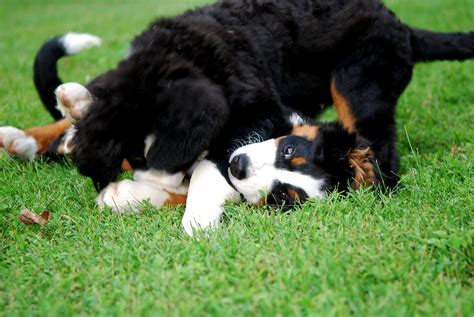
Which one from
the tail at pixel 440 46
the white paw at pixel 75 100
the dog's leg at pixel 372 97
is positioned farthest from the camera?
the tail at pixel 440 46

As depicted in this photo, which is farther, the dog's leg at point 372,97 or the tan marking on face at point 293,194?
the dog's leg at point 372,97

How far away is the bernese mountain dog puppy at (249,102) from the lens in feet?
9.29

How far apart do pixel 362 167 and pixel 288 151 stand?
497 millimetres

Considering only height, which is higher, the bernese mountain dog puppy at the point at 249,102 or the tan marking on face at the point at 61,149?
the bernese mountain dog puppy at the point at 249,102

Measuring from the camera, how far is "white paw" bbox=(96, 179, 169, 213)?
9.86 feet

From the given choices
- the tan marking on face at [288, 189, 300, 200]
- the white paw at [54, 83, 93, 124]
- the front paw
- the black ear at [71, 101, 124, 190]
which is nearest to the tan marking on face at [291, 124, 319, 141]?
the tan marking on face at [288, 189, 300, 200]

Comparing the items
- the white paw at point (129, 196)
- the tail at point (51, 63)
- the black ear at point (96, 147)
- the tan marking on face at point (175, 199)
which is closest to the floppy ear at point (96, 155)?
the black ear at point (96, 147)

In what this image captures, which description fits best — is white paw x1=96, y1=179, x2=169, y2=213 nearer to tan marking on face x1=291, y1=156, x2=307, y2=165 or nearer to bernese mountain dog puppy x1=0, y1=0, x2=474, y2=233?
bernese mountain dog puppy x1=0, y1=0, x2=474, y2=233

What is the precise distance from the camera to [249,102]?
10.2 feet

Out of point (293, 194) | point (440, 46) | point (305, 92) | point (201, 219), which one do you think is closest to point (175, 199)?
point (201, 219)

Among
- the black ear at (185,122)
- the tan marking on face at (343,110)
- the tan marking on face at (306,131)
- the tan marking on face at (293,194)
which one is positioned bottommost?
the tan marking on face at (293,194)

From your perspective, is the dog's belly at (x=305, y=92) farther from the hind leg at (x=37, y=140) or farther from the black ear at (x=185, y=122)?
the hind leg at (x=37, y=140)

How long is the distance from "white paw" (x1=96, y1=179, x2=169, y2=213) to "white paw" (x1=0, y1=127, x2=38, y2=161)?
1.06 metres

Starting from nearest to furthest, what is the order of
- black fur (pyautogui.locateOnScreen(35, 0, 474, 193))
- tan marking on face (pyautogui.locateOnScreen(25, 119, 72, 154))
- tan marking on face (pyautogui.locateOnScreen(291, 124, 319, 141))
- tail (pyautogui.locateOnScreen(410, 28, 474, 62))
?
black fur (pyautogui.locateOnScreen(35, 0, 474, 193))
tan marking on face (pyautogui.locateOnScreen(291, 124, 319, 141))
tan marking on face (pyautogui.locateOnScreen(25, 119, 72, 154))
tail (pyautogui.locateOnScreen(410, 28, 474, 62))
